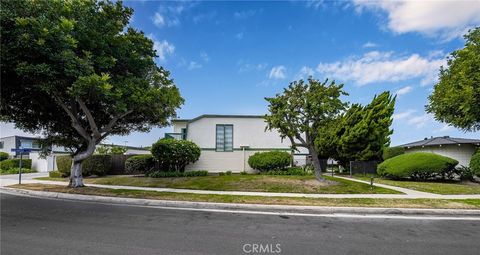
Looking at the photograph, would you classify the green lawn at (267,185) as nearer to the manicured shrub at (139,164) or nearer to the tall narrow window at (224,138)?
the manicured shrub at (139,164)

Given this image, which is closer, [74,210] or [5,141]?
[74,210]

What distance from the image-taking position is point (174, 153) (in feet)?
55.9

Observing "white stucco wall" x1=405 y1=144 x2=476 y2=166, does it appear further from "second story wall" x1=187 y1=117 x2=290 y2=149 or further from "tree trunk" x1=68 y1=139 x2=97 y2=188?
"tree trunk" x1=68 y1=139 x2=97 y2=188

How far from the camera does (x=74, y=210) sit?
8.20 meters

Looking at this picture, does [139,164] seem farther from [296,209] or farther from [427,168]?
[427,168]

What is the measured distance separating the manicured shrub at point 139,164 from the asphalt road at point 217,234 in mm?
11730

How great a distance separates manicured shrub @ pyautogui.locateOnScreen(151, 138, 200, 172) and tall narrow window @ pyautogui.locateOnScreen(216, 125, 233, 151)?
6.38 ft

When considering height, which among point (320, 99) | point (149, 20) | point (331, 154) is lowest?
point (331, 154)

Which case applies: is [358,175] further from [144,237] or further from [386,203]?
[144,237]

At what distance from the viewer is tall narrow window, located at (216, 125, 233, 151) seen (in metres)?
19.6

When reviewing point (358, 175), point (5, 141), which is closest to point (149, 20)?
point (358, 175)

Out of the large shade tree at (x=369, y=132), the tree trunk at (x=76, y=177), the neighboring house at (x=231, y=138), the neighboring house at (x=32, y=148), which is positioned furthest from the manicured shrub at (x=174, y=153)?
the neighboring house at (x=32, y=148)

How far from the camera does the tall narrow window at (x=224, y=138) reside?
19.6 metres

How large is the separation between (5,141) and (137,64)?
116 feet
